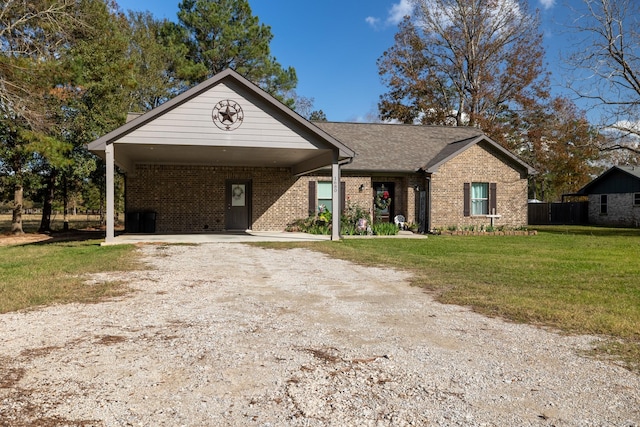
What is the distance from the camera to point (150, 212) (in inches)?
752

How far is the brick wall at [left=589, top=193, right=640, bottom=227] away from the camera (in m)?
29.9

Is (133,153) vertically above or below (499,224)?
above

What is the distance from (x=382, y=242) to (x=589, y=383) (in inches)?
478

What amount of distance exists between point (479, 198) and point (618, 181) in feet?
49.9

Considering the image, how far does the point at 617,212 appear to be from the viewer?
31188mm

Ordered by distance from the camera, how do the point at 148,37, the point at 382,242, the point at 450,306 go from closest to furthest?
the point at 450,306 → the point at 382,242 → the point at 148,37

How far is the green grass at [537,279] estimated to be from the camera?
17.7ft

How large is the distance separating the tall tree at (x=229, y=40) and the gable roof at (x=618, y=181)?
72.8ft

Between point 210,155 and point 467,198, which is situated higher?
point 210,155

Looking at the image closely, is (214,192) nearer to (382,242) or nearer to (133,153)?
(133,153)

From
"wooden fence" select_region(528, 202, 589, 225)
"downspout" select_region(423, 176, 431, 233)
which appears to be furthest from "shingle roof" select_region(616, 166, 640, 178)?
"downspout" select_region(423, 176, 431, 233)

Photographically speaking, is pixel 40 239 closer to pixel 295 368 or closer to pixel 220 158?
pixel 220 158

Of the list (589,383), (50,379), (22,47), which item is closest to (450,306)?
(589,383)

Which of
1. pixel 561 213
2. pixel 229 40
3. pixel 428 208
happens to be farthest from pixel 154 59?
pixel 561 213
